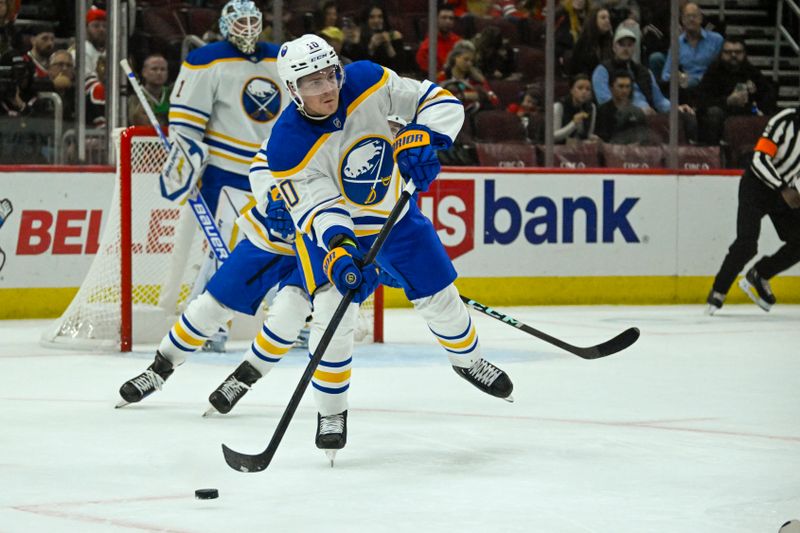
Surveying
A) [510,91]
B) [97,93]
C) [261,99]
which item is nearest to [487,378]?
[261,99]

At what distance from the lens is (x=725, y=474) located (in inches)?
131

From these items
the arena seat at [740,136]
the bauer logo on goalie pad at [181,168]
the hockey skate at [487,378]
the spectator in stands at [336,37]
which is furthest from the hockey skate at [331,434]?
the arena seat at [740,136]

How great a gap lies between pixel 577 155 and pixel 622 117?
373 millimetres

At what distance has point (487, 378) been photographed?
13.5ft

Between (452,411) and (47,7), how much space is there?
384 cm

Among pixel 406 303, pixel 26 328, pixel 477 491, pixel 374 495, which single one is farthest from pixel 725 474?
pixel 406 303

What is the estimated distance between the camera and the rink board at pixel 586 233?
8.02 m

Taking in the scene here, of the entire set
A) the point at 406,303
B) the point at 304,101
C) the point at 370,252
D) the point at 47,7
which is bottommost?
the point at 406,303

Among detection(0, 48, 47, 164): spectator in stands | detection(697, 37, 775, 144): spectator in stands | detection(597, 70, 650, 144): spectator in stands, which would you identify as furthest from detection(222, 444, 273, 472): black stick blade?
detection(697, 37, 775, 144): spectator in stands

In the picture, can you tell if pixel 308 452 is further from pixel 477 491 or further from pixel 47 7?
pixel 47 7

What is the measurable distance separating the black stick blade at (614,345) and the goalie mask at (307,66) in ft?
4.83

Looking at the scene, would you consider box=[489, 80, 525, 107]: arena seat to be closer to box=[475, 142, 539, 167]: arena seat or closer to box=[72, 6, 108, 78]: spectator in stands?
box=[475, 142, 539, 167]: arena seat

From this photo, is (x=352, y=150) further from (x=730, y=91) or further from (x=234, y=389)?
(x=730, y=91)

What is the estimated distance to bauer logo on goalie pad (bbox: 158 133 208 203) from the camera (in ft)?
18.7
